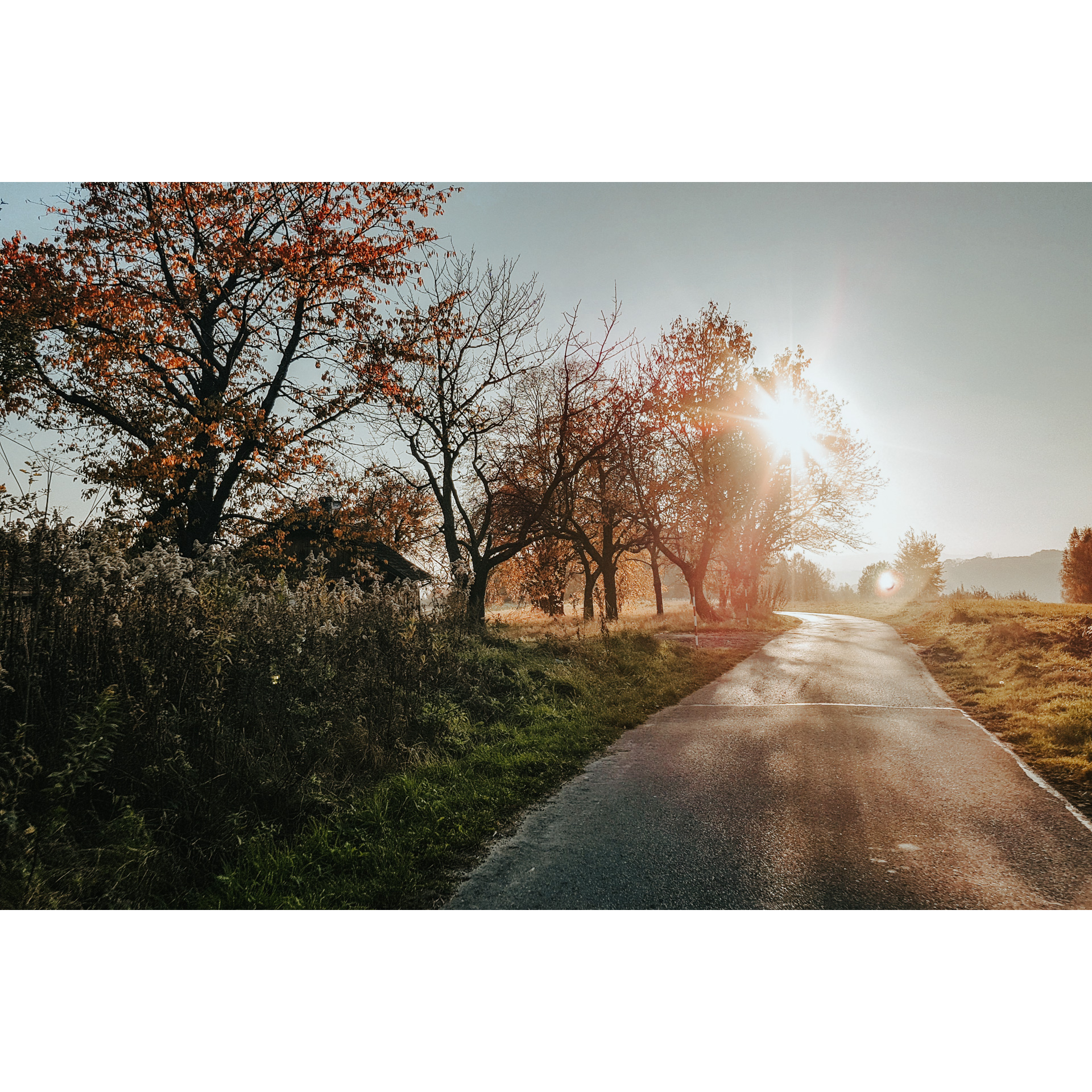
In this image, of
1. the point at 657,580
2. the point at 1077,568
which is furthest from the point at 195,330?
the point at 657,580

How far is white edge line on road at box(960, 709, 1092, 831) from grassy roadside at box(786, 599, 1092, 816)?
68mm

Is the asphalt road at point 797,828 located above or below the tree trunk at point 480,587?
below

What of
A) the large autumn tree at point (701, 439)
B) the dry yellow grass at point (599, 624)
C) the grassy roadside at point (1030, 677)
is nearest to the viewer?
the grassy roadside at point (1030, 677)

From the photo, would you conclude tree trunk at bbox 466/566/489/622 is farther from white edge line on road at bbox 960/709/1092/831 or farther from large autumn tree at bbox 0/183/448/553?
white edge line on road at bbox 960/709/1092/831

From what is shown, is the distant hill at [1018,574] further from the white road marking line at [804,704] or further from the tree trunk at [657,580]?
the tree trunk at [657,580]

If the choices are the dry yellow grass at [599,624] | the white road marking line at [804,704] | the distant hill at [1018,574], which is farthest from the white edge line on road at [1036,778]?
the dry yellow grass at [599,624]

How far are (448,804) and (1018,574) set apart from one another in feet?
58.3

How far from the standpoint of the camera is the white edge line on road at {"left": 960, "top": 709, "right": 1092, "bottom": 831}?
484cm

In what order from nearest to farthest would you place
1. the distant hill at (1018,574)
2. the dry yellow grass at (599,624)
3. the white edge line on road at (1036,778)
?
1. the white edge line on road at (1036,778)
2. the distant hill at (1018,574)
3. the dry yellow grass at (599,624)

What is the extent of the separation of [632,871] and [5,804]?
149 inches

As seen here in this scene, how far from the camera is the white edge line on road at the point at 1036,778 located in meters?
4.84

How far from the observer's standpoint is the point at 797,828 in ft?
15.0

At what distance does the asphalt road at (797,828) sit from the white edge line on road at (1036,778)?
43 millimetres

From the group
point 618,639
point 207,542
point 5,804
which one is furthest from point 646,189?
point 207,542
